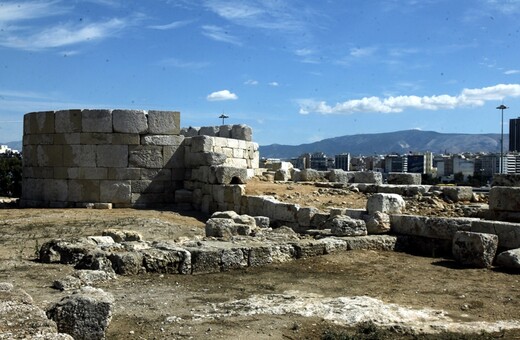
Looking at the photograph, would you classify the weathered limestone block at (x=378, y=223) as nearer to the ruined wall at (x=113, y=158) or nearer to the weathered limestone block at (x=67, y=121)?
the ruined wall at (x=113, y=158)

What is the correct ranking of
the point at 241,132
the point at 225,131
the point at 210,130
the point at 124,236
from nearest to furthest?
the point at 124,236
the point at 241,132
the point at 225,131
the point at 210,130

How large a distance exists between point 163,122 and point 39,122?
12.9ft

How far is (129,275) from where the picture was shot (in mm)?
7531

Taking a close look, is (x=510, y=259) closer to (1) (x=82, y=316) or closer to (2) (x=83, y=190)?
(1) (x=82, y=316)

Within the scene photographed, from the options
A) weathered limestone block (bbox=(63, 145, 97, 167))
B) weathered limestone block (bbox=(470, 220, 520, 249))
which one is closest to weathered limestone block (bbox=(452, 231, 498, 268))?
weathered limestone block (bbox=(470, 220, 520, 249))

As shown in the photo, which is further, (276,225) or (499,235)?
(276,225)

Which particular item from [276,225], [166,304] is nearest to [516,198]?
[276,225]

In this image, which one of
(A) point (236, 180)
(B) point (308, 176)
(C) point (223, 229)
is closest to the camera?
(C) point (223, 229)

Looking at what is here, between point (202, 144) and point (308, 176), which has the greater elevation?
point (202, 144)

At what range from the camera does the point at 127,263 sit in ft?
24.8

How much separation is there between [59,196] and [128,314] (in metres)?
12.4

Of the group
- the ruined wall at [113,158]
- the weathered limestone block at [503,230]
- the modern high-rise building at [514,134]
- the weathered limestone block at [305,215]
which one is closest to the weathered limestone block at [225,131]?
the ruined wall at [113,158]

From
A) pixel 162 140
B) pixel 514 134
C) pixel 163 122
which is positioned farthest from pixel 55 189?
pixel 514 134

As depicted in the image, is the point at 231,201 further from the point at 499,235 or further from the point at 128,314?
the point at 128,314
